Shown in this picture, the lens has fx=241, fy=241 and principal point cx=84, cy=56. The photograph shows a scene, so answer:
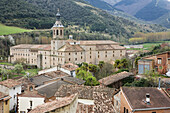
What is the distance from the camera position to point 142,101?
15820 millimetres

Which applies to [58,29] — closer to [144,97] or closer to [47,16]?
[144,97]

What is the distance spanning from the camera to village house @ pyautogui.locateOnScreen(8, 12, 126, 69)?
57206mm

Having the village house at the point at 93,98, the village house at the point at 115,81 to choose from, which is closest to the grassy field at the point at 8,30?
the village house at the point at 115,81

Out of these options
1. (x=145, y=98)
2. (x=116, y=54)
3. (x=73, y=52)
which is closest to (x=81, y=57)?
(x=73, y=52)

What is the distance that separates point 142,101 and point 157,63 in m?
18.9

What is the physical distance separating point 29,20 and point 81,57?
56343 mm

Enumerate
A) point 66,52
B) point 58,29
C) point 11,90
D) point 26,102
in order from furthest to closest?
1. point 58,29
2. point 66,52
3. point 11,90
4. point 26,102

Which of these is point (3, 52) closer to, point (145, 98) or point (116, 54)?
point (116, 54)

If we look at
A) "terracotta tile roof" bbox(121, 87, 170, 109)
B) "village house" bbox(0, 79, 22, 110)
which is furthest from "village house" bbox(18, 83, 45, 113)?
"terracotta tile roof" bbox(121, 87, 170, 109)

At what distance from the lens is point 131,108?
1530cm

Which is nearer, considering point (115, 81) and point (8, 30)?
point (115, 81)

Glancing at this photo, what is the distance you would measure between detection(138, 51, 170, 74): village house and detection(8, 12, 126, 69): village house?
24.8 m

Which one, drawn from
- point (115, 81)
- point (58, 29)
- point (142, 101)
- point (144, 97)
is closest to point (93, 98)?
point (142, 101)

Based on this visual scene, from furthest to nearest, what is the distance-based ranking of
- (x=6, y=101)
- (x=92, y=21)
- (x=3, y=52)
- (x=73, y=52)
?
(x=92, y=21) < (x=3, y=52) < (x=73, y=52) < (x=6, y=101)
